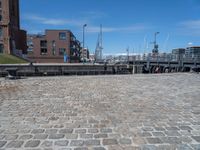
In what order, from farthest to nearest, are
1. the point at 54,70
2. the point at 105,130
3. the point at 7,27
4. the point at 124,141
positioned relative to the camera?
the point at 7,27 < the point at 54,70 < the point at 105,130 < the point at 124,141

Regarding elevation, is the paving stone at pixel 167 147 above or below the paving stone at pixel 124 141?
below

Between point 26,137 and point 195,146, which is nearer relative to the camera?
point 195,146

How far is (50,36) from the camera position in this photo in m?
61.2

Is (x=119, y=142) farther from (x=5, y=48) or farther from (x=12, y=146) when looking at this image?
(x=5, y=48)

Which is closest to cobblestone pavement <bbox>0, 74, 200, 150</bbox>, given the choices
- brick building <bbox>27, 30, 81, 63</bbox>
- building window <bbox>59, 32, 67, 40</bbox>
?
brick building <bbox>27, 30, 81, 63</bbox>

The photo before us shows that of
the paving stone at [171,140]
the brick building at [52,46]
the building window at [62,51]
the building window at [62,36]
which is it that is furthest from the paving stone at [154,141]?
the building window at [62,36]

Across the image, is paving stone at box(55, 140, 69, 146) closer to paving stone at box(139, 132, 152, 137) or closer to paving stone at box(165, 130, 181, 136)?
paving stone at box(139, 132, 152, 137)

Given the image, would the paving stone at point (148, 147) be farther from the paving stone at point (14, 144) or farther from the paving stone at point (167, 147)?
the paving stone at point (14, 144)

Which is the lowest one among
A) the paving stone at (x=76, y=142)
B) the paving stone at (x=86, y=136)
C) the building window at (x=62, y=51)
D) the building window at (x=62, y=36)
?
the paving stone at (x=76, y=142)

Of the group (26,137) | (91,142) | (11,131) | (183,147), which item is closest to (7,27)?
(11,131)

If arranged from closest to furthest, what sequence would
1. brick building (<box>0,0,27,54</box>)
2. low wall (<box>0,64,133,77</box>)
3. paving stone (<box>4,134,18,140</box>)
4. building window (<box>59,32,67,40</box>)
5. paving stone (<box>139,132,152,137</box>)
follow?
paving stone (<box>4,134,18,140</box>) → paving stone (<box>139,132,152,137</box>) → low wall (<box>0,64,133,77</box>) → brick building (<box>0,0,27,54</box>) → building window (<box>59,32,67,40</box>)

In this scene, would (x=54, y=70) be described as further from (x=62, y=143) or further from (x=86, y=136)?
(x=62, y=143)

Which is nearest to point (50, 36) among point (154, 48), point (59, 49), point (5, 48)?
point (59, 49)

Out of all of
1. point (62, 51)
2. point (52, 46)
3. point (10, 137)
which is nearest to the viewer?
point (10, 137)
